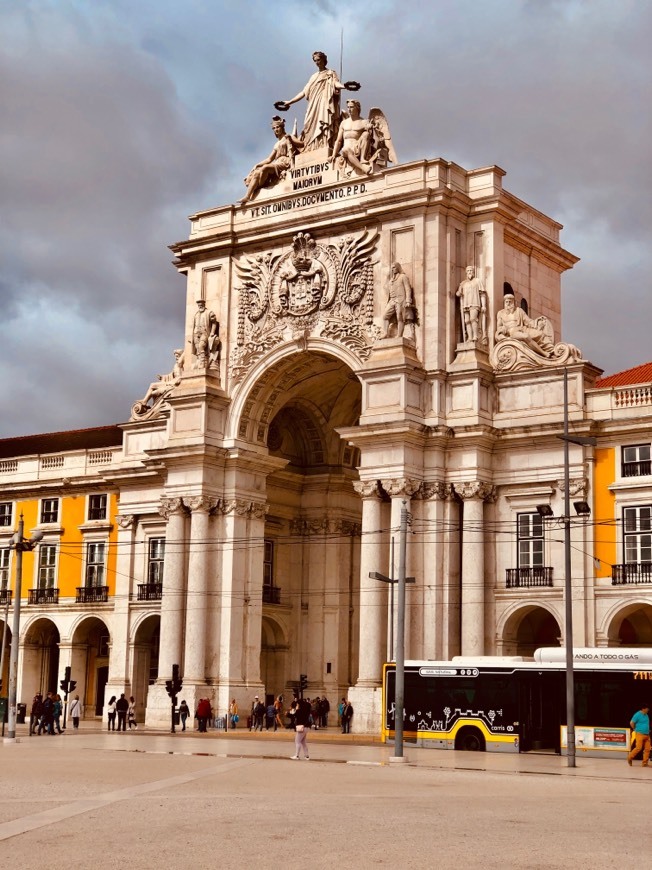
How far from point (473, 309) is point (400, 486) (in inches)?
294

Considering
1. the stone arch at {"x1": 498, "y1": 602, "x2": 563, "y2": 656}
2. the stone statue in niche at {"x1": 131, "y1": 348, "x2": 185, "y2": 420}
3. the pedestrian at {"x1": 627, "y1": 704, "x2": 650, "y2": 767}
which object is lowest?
the pedestrian at {"x1": 627, "y1": 704, "x2": 650, "y2": 767}

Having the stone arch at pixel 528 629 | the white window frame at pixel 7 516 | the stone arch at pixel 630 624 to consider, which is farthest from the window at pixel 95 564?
the stone arch at pixel 630 624

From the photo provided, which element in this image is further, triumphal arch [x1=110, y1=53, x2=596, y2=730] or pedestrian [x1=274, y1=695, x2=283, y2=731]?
pedestrian [x1=274, y1=695, x2=283, y2=731]

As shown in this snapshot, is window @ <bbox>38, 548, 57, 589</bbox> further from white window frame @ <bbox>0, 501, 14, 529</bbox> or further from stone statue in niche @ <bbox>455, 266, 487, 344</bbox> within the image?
stone statue in niche @ <bbox>455, 266, 487, 344</bbox>

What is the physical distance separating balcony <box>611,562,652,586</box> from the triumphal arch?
6.81 ft

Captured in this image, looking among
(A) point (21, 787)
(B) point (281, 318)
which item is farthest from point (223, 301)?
(A) point (21, 787)

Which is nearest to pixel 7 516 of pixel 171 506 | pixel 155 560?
pixel 155 560

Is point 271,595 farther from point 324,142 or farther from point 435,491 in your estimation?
point 324,142

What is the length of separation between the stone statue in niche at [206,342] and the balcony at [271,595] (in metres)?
10.4

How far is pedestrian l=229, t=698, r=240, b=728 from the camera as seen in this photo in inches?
2089

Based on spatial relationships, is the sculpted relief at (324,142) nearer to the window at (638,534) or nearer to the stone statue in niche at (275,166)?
the stone statue in niche at (275,166)

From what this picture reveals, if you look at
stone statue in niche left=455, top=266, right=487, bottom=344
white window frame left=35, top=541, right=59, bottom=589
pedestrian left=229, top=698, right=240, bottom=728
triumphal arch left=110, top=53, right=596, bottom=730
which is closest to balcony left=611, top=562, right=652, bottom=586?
triumphal arch left=110, top=53, right=596, bottom=730

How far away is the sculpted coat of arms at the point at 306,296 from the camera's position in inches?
2131

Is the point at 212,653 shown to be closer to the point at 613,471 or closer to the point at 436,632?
the point at 436,632
